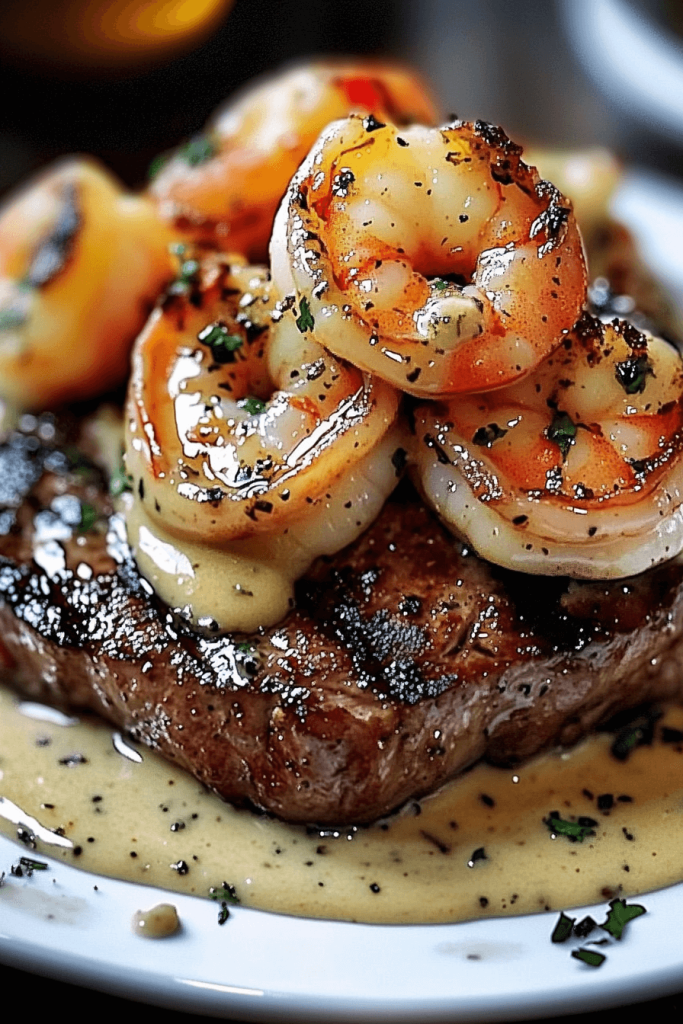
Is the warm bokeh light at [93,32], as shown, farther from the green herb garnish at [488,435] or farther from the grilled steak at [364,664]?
the green herb garnish at [488,435]

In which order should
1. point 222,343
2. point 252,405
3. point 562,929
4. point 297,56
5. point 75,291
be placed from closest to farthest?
point 562,929 < point 252,405 < point 222,343 < point 75,291 < point 297,56

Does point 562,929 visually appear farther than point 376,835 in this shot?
No

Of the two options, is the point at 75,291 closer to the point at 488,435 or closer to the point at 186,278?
the point at 186,278

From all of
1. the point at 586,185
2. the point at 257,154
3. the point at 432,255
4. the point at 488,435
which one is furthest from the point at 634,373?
the point at 586,185

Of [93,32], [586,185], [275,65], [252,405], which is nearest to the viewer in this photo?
[252,405]

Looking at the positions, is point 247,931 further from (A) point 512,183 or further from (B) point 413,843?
(A) point 512,183

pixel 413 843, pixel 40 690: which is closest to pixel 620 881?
pixel 413 843

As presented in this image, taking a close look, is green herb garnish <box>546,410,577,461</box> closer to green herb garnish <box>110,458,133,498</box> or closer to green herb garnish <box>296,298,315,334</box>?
green herb garnish <box>296,298,315,334</box>

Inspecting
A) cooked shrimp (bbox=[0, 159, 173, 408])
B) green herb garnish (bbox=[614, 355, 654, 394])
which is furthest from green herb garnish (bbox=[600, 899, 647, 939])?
cooked shrimp (bbox=[0, 159, 173, 408])
